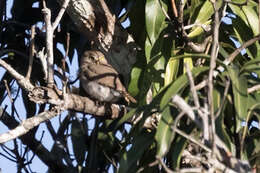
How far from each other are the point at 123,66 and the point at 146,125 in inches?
22.4

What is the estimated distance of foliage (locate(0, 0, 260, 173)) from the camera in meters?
3.32

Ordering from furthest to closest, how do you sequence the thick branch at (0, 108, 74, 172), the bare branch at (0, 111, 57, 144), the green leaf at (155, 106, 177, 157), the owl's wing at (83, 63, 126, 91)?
the owl's wing at (83, 63, 126, 91), the thick branch at (0, 108, 74, 172), the bare branch at (0, 111, 57, 144), the green leaf at (155, 106, 177, 157)

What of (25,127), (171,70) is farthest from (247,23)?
(25,127)

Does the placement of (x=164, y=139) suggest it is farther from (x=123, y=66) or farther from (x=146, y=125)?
(x=123, y=66)

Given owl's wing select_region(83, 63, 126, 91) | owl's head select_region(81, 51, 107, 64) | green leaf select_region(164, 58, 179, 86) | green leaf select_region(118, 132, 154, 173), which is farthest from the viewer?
owl's head select_region(81, 51, 107, 64)

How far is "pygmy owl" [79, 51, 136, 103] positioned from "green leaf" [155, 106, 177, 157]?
1.22 metres

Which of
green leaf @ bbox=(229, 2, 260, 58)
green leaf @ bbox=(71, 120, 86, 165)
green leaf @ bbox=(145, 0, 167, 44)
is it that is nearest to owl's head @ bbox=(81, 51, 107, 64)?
green leaf @ bbox=(71, 120, 86, 165)

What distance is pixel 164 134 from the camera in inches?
121

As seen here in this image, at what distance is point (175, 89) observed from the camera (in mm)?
3264

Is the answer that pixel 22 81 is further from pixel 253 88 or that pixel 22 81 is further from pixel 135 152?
pixel 253 88

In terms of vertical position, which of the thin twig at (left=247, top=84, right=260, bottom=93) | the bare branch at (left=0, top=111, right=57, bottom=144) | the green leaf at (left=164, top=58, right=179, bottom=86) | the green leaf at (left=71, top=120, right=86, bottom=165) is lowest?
the green leaf at (left=71, top=120, right=86, bottom=165)

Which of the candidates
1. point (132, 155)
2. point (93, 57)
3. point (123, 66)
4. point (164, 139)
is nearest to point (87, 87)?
point (93, 57)

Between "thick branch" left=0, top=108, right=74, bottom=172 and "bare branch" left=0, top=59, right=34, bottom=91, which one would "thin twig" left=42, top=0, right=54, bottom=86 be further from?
"thick branch" left=0, top=108, right=74, bottom=172

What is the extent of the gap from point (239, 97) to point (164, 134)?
51 cm
